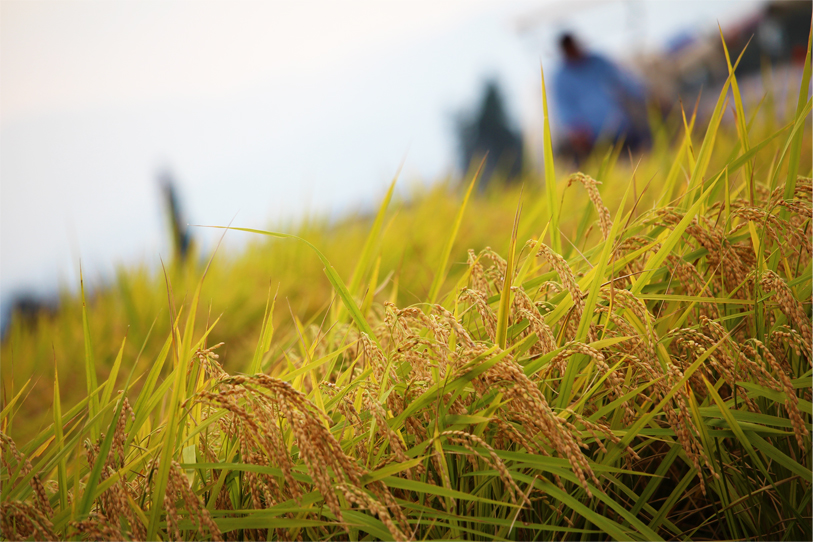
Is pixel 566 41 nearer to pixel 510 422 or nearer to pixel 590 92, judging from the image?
pixel 590 92

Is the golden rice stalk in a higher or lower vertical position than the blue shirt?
lower

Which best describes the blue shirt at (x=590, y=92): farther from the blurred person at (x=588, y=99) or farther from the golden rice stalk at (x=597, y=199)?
the golden rice stalk at (x=597, y=199)

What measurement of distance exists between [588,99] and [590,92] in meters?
0.09

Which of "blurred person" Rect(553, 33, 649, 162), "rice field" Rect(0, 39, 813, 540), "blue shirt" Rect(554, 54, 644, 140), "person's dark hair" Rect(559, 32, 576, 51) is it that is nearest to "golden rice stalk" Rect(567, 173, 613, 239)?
"rice field" Rect(0, 39, 813, 540)

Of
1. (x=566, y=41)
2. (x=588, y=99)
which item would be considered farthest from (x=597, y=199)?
(x=566, y=41)

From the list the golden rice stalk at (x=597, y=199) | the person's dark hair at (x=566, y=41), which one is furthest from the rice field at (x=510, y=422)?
the person's dark hair at (x=566, y=41)

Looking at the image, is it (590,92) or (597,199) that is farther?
(590,92)

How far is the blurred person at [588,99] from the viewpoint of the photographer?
548 centimetres

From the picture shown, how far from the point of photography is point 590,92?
555 cm

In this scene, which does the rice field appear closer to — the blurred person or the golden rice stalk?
the golden rice stalk

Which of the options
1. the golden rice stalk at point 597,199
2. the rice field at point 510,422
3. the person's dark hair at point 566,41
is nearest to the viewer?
the rice field at point 510,422

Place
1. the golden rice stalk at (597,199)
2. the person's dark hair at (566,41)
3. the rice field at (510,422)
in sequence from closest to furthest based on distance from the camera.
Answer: the rice field at (510,422)
the golden rice stalk at (597,199)
the person's dark hair at (566,41)

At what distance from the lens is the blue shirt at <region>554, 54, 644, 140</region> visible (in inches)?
216

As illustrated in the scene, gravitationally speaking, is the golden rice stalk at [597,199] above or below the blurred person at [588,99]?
below
